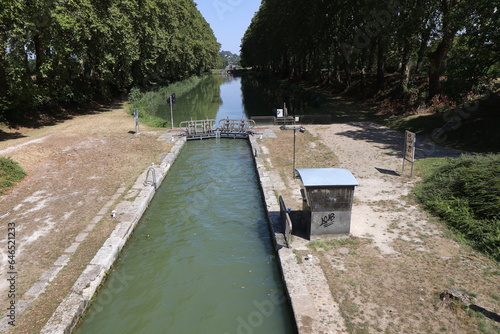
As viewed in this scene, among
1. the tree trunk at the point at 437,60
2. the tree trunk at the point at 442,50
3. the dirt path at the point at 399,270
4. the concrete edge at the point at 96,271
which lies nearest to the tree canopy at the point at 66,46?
the concrete edge at the point at 96,271

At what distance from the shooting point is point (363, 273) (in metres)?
7.09

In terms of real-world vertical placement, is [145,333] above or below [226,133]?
below

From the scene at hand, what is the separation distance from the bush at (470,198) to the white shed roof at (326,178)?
321cm

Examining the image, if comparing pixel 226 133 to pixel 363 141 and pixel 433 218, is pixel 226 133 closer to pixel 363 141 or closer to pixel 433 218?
pixel 363 141

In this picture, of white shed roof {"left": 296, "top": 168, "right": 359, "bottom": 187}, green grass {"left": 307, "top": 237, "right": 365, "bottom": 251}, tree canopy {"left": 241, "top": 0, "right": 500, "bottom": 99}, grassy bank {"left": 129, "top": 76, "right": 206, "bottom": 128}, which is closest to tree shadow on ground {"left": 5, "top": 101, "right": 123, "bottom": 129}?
grassy bank {"left": 129, "top": 76, "right": 206, "bottom": 128}

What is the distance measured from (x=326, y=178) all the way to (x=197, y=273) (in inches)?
149

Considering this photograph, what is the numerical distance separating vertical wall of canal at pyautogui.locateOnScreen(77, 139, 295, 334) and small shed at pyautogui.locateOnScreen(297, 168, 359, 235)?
1466 mm

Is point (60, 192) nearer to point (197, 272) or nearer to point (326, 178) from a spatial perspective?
point (197, 272)

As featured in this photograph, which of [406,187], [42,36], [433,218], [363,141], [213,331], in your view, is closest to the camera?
[213,331]

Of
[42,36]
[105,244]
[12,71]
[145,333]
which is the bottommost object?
[145,333]

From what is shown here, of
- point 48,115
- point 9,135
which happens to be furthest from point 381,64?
point 9,135

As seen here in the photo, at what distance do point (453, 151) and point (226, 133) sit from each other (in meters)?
13.1

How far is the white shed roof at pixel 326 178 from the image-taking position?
26.1ft

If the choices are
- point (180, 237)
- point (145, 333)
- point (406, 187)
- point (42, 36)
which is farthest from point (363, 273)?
point (42, 36)
